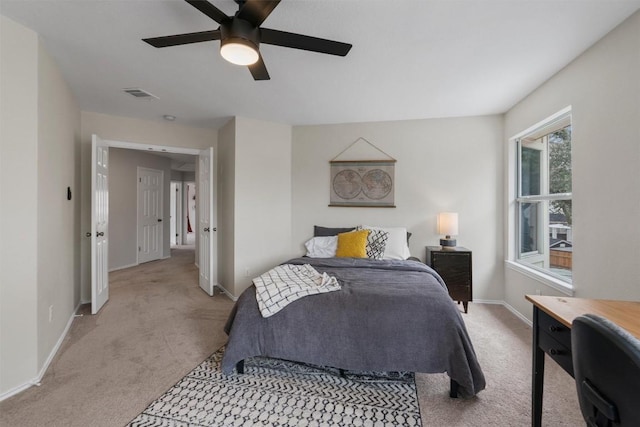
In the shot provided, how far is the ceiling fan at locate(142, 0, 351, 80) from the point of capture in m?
1.44

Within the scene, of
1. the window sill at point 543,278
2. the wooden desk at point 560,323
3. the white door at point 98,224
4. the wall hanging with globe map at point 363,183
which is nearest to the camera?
the wooden desk at point 560,323

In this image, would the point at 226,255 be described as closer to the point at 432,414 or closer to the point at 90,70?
the point at 90,70

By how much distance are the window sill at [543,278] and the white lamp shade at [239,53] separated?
3074 millimetres

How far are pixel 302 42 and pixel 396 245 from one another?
249 cm

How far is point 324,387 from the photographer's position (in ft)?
6.38

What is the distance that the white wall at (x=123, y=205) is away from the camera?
208 inches

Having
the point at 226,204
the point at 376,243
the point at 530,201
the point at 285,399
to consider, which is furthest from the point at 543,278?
the point at 226,204

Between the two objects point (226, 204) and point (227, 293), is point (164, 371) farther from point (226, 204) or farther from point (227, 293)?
point (226, 204)

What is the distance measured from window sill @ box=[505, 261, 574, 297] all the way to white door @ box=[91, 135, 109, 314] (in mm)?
4717

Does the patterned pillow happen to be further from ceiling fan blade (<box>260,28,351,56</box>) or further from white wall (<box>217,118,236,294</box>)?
ceiling fan blade (<box>260,28,351,56</box>)

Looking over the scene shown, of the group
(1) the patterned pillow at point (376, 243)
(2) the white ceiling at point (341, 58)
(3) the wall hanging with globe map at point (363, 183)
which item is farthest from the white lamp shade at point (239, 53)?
(3) the wall hanging with globe map at point (363, 183)

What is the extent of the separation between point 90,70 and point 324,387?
334 cm

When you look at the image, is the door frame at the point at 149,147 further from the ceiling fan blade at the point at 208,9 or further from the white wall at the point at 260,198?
the ceiling fan blade at the point at 208,9

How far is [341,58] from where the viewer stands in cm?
229
